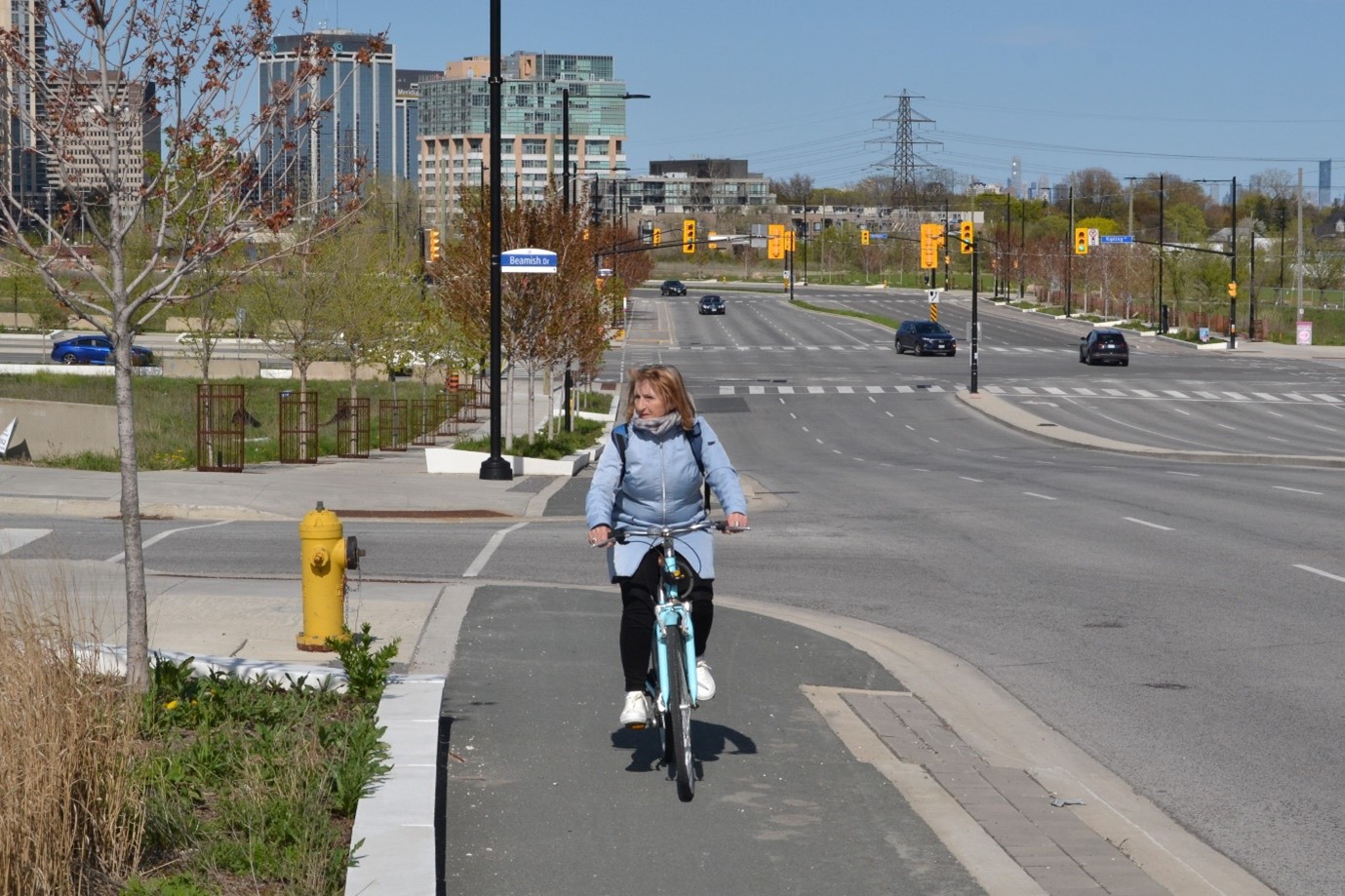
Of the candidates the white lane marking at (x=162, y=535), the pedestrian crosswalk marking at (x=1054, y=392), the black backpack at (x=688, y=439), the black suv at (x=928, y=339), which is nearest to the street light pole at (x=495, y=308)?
the white lane marking at (x=162, y=535)

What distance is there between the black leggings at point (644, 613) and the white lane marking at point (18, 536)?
381 inches

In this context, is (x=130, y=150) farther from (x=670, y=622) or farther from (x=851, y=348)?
(x=851, y=348)

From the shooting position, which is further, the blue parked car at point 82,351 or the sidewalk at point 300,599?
the blue parked car at point 82,351

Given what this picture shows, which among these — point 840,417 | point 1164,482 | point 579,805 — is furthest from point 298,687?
point 840,417

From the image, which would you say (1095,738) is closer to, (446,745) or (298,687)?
(446,745)

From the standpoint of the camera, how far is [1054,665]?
10.8 metres

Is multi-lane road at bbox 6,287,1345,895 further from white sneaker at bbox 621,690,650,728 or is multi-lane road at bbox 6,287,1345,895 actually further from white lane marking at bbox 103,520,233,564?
white sneaker at bbox 621,690,650,728

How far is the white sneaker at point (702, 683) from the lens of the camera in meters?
7.25

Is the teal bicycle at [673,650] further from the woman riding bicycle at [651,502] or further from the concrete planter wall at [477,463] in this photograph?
the concrete planter wall at [477,463]

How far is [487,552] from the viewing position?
647 inches

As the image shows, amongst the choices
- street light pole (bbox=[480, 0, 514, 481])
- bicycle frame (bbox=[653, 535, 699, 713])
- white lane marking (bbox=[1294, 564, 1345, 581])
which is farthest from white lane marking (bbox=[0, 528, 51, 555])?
white lane marking (bbox=[1294, 564, 1345, 581])

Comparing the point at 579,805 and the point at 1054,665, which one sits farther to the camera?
the point at 1054,665

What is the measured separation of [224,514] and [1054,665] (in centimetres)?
1233

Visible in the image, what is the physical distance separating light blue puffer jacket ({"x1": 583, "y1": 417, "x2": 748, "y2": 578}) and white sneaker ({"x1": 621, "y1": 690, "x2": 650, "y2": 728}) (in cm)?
56
